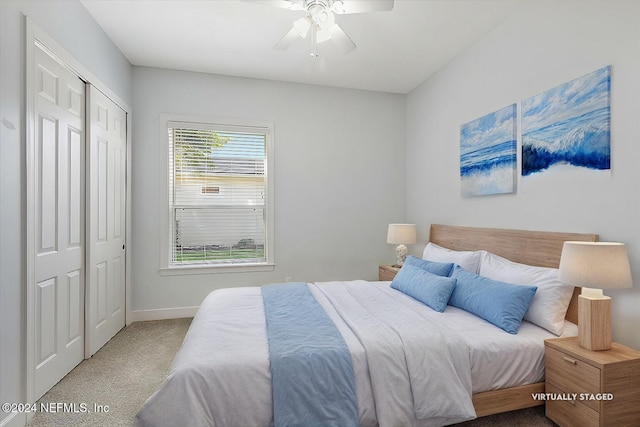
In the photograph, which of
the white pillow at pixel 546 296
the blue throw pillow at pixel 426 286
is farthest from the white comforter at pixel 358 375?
the white pillow at pixel 546 296

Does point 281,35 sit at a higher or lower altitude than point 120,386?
higher

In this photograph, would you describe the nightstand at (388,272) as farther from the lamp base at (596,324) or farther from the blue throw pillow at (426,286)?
the lamp base at (596,324)

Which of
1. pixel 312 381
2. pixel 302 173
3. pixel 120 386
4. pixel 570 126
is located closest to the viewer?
pixel 312 381

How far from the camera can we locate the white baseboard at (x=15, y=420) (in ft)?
5.54

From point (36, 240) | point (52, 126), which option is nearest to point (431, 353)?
point (36, 240)

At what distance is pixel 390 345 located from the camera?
1707 millimetres

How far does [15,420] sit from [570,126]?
3837 mm

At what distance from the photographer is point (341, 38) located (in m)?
2.21

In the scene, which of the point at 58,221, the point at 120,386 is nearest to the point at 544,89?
the point at 58,221

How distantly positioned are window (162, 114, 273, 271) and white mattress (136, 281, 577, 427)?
1.51 m

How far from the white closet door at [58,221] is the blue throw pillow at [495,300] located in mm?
2857

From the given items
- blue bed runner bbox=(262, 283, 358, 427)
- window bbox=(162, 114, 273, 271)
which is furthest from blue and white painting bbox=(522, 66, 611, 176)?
window bbox=(162, 114, 273, 271)

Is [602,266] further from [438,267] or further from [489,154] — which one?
[489,154]

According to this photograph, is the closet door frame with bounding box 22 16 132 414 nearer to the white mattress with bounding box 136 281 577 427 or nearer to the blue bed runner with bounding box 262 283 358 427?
the white mattress with bounding box 136 281 577 427
